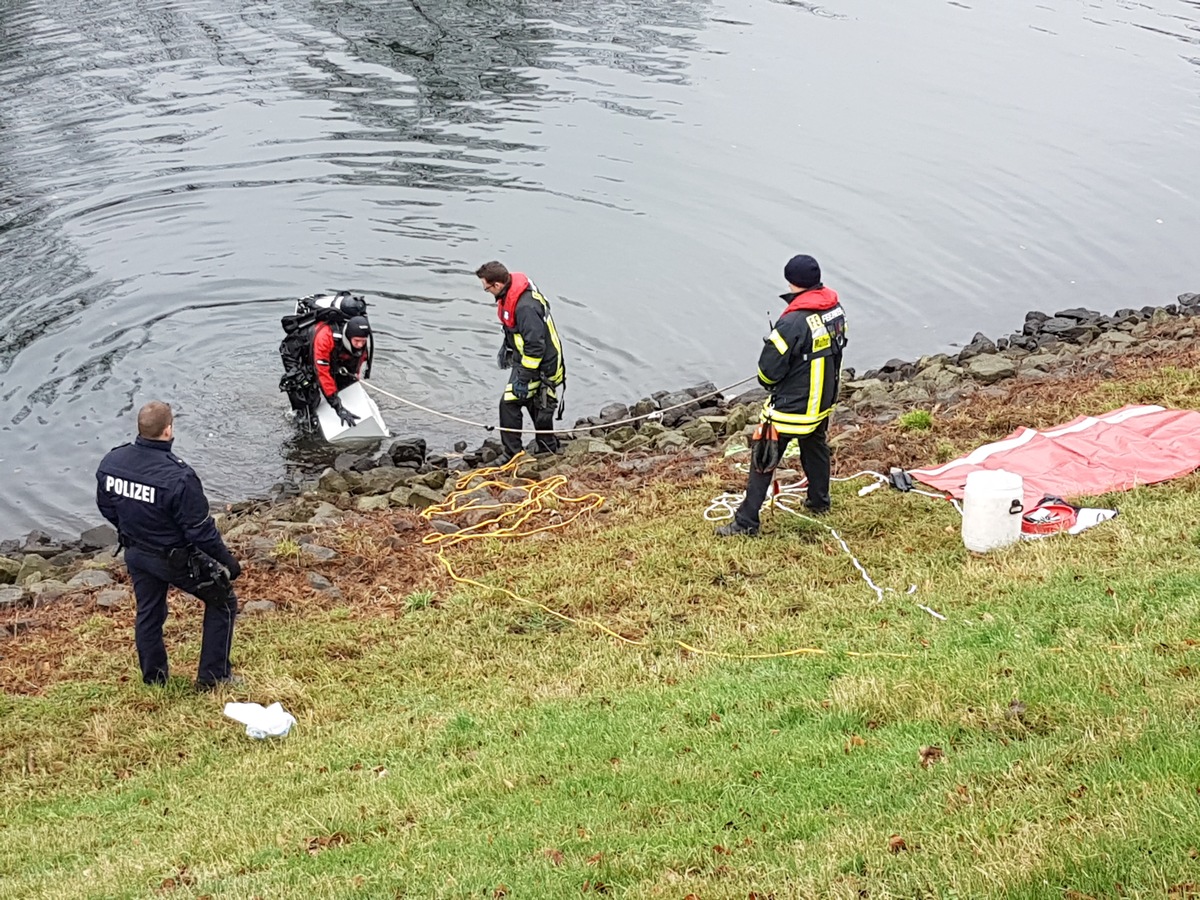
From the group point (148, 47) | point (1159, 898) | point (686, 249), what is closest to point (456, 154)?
point (686, 249)

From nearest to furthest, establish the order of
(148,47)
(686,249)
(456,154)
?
(686,249)
(456,154)
(148,47)

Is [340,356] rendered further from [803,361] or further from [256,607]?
[803,361]

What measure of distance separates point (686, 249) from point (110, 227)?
11289mm

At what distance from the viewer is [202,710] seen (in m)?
9.02

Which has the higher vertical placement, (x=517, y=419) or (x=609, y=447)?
(x=517, y=419)

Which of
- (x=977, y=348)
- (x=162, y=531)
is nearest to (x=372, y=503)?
(x=162, y=531)

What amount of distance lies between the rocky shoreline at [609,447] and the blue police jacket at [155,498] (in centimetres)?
225

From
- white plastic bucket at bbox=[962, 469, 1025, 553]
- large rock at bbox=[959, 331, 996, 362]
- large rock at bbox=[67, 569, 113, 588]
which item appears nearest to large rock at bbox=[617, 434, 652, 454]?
large rock at bbox=[959, 331, 996, 362]

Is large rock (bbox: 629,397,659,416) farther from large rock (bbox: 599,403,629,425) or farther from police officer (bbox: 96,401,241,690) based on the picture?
police officer (bbox: 96,401,241,690)

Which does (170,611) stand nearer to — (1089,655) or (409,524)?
(409,524)

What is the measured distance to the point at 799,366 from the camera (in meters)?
10.5

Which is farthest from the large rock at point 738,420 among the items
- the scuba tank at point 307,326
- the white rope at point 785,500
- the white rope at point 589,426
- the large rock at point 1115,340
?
the large rock at point 1115,340

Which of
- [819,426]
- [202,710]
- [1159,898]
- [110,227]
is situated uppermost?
[1159,898]

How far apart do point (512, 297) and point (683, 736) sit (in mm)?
7587
